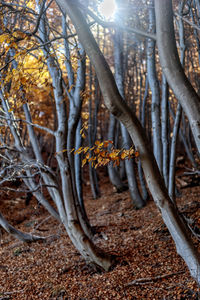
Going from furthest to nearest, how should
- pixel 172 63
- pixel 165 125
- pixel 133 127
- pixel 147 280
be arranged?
1. pixel 165 125
2. pixel 147 280
3. pixel 133 127
4. pixel 172 63

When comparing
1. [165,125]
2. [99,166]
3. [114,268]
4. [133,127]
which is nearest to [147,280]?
[114,268]

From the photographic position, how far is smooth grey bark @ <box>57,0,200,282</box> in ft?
9.89

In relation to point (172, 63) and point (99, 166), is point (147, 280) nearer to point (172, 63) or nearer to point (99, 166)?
point (99, 166)

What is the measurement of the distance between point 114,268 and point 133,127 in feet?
9.22

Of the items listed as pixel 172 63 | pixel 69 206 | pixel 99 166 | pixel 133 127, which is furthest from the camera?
pixel 69 206

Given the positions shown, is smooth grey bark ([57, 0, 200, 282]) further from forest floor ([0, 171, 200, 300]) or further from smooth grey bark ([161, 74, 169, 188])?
smooth grey bark ([161, 74, 169, 188])

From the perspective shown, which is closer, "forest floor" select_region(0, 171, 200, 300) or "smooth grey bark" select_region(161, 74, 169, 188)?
"forest floor" select_region(0, 171, 200, 300)

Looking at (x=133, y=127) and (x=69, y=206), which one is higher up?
(x=133, y=127)

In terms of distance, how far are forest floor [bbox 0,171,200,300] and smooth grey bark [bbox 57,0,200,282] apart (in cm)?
64

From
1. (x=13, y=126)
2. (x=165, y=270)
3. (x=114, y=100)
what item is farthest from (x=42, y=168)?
(x=165, y=270)

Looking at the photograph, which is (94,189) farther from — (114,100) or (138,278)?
(114,100)

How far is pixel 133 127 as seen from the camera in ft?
10.3

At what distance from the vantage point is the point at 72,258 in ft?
18.0

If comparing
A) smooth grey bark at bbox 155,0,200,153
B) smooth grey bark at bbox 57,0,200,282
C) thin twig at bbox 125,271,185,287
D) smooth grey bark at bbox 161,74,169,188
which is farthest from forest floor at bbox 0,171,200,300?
smooth grey bark at bbox 155,0,200,153
